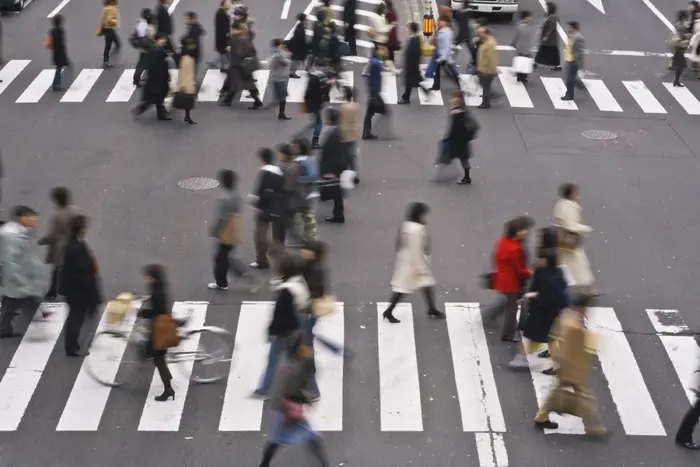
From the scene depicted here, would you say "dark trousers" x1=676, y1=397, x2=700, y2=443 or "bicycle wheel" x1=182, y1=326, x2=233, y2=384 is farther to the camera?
"bicycle wheel" x1=182, y1=326, x2=233, y2=384

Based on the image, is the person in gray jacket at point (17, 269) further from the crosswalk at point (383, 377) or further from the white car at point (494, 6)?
the white car at point (494, 6)

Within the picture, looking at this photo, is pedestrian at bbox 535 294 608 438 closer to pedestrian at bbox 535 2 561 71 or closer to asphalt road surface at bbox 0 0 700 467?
asphalt road surface at bbox 0 0 700 467

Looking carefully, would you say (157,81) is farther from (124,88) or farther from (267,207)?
(267,207)

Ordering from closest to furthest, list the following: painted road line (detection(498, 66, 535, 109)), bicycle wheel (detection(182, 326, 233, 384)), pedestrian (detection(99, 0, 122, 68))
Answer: bicycle wheel (detection(182, 326, 233, 384)) < painted road line (detection(498, 66, 535, 109)) < pedestrian (detection(99, 0, 122, 68))

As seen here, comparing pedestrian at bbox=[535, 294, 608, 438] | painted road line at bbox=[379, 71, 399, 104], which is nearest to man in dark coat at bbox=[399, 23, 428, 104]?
painted road line at bbox=[379, 71, 399, 104]

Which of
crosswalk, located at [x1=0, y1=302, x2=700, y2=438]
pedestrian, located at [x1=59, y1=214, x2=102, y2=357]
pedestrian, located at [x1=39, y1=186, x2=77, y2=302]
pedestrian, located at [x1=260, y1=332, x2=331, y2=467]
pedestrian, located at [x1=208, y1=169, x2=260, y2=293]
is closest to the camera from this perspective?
pedestrian, located at [x1=260, y1=332, x2=331, y2=467]

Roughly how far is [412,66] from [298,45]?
9.83ft

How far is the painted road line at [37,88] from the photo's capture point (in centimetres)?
2159

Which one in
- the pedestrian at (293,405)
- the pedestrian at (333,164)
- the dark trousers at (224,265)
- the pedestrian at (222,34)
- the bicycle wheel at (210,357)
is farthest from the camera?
the pedestrian at (222,34)

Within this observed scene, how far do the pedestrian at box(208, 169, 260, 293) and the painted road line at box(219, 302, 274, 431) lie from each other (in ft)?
1.80

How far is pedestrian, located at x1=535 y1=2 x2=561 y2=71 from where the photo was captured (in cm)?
2356

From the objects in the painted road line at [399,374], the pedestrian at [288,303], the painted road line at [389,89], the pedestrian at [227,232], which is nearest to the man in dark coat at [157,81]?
the painted road line at [389,89]

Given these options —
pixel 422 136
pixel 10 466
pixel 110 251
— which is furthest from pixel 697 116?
pixel 10 466

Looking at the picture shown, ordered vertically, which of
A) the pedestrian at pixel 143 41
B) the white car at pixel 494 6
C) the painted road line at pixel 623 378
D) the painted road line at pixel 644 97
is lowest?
the white car at pixel 494 6
